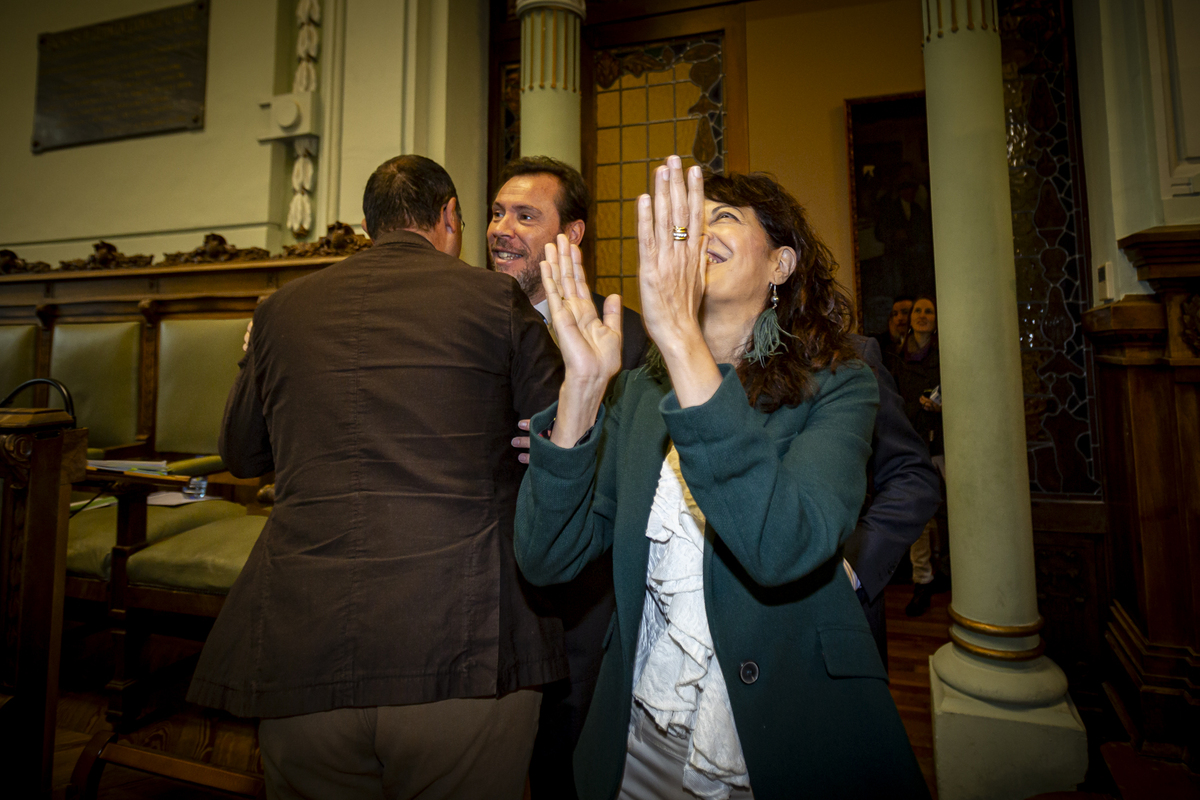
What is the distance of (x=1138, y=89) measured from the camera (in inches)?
94.0

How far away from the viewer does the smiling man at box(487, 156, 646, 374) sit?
77.5 inches

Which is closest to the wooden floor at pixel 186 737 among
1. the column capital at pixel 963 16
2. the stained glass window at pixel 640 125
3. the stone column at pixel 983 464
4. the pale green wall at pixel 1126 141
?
the stone column at pixel 983 464

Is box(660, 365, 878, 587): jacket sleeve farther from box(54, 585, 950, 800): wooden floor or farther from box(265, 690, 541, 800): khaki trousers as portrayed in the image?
box(54, 585, 950, 800): wooden floor

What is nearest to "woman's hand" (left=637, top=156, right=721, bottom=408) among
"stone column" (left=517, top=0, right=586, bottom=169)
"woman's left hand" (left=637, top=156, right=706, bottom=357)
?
"woman's left hand" (left=637, top=156, right=706, bottom=357)

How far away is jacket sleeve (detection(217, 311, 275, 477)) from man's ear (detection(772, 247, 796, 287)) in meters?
1.01

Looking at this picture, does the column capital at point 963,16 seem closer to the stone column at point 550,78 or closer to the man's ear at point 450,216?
the stone column at point 550,78

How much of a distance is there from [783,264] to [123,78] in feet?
15.5

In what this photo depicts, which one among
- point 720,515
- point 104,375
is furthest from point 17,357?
point 720,515

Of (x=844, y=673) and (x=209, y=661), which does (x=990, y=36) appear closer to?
(x=844, y=673)

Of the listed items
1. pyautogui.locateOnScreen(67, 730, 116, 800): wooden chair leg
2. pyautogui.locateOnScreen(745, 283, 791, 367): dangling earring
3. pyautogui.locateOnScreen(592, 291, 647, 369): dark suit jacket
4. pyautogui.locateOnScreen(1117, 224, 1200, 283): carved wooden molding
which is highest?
pyautogui.locateOnScreen(1117, 224, 1200, 283): carved wooden molding

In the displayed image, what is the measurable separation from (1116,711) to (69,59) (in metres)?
6.58

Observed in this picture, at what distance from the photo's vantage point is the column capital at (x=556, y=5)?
3090 mm

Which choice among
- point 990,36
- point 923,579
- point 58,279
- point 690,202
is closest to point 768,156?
point 990,36

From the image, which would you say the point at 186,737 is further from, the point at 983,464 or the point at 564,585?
the point at 983,464
